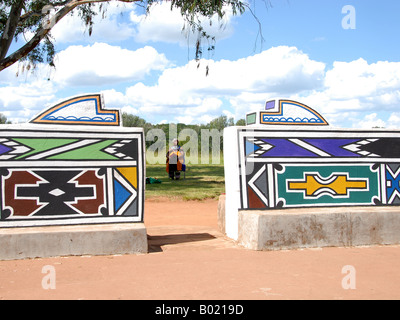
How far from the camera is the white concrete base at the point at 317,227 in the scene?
633 cm

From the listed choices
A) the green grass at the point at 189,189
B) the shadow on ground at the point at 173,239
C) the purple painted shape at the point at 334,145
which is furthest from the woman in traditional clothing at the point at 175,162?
the purple painted shape at the point at 334,145

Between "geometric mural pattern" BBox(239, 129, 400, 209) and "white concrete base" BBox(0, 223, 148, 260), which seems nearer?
"white concrete base" BBox(0, 223, 148, 260)

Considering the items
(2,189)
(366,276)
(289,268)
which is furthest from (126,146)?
(366,276)

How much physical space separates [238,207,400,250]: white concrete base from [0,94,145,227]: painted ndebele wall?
164 centimetres

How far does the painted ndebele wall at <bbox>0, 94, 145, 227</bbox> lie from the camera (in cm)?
603

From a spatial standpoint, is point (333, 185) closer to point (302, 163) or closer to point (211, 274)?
point (302, 163)

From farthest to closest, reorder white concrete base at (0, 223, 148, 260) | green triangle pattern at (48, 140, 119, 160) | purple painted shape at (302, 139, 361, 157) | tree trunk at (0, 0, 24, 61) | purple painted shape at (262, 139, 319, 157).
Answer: tree trunk at (0, 0, 24, 61) < purple painted shape at (302, 139, 361, 157) < purple painted shape at (262, 139, 319, 157) < green triangle pattern at (48, 140, 119, 160) < white concrete base at (0, 223, 148, 260)

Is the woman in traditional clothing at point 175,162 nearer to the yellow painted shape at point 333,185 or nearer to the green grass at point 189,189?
the green grass at point 189,189

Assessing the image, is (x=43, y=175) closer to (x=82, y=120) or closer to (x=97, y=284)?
(x=82, y=120)

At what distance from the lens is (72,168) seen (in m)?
6.27

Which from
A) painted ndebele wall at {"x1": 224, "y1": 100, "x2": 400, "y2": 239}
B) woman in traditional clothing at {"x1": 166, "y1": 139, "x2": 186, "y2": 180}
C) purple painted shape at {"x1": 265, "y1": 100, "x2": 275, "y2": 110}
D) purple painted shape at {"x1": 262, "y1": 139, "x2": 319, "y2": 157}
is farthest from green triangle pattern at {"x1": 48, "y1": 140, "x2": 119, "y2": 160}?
woman in traditional clothing at {"x1": 166, "y1": 139, "x2": 186, "y2": 180}

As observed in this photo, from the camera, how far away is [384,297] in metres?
4.20

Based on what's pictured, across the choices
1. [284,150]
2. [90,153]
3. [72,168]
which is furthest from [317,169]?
[72,168]

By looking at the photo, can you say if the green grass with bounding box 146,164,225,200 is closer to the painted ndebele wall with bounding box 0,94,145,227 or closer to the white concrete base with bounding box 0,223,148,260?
the painted ndebele wall with bounding box 0,94,145,227
